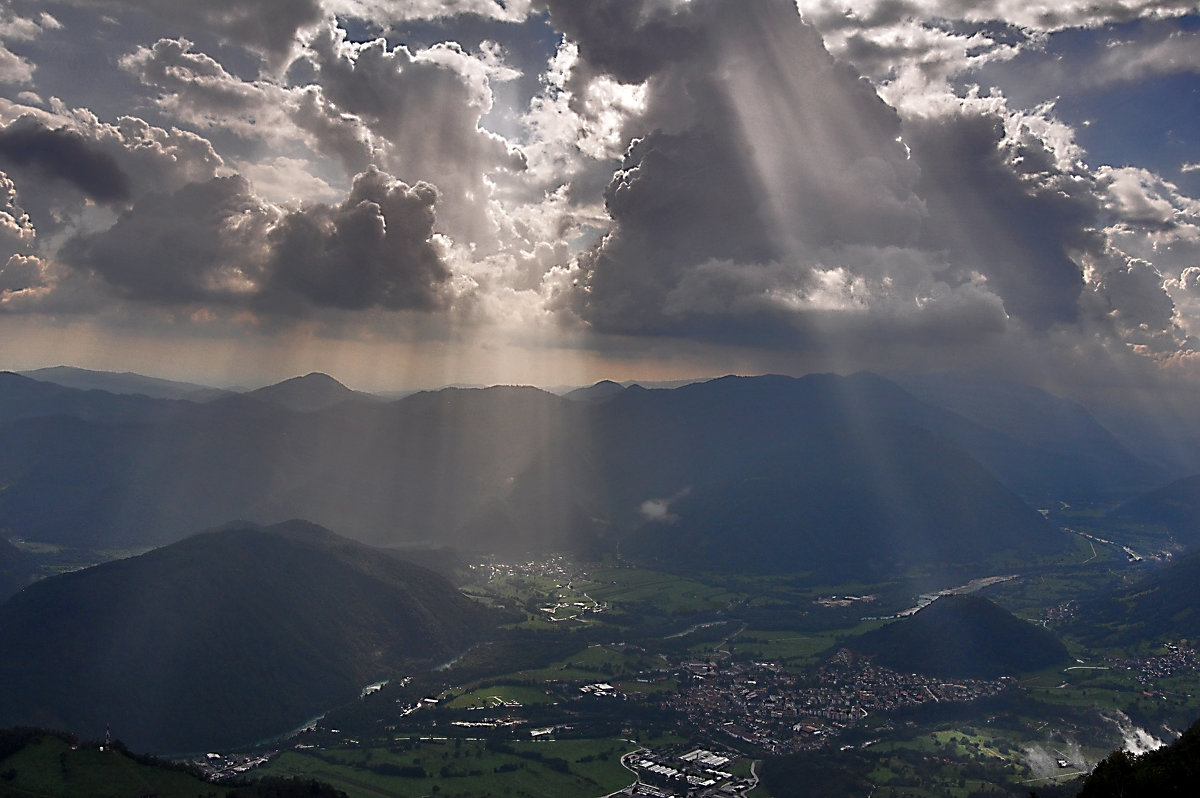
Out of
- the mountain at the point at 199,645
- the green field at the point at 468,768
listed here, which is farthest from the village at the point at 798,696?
the mountain at the point at 199,645

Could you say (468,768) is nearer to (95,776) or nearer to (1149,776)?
(95,776)

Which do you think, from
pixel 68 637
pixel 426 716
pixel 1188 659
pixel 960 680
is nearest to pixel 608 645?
pixel 426 716

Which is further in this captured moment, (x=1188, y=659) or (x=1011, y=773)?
(x=1188, y=659)

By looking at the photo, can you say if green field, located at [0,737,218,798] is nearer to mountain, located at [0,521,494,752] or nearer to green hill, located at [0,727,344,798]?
green hill, located at [0,727,344,798]

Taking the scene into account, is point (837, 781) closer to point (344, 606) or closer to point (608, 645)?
point (608, 645)

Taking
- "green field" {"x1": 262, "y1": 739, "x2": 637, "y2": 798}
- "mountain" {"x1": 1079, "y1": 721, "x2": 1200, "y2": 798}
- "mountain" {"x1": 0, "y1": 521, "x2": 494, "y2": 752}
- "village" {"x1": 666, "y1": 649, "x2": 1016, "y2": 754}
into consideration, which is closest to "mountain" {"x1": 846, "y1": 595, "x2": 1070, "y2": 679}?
"village" {"x1": 666, "y1": 649, "x2": 1016, "y2": 754}

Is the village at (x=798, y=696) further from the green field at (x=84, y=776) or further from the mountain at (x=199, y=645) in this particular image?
the green field at (x=84, y=776)
